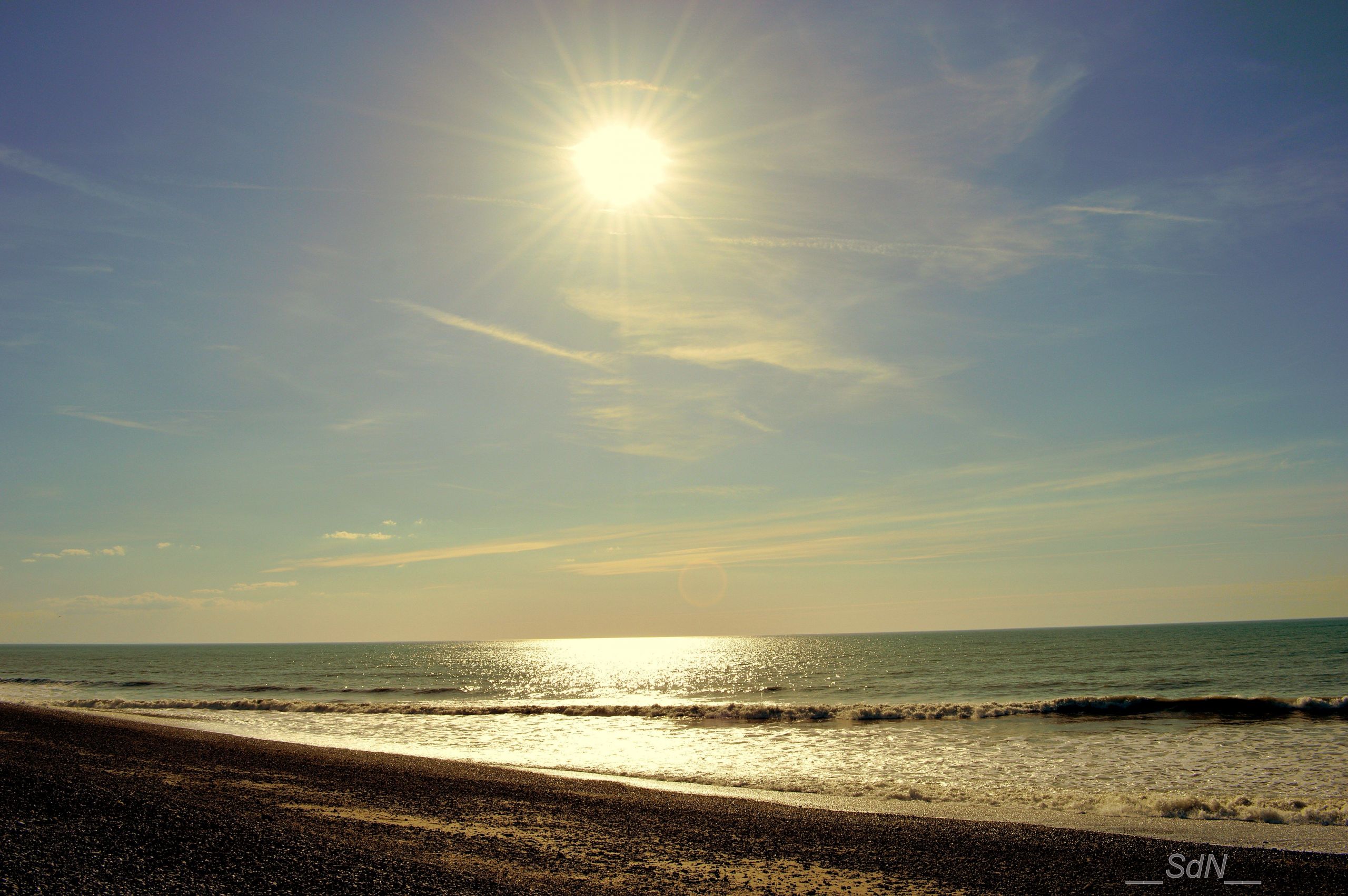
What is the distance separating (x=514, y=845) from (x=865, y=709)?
28.9 meters

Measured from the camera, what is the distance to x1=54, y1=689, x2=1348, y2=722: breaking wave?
3444cm

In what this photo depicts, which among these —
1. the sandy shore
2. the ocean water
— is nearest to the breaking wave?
the ocean water

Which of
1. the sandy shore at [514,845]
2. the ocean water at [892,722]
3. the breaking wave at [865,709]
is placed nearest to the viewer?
the sandy shore at [514,845]

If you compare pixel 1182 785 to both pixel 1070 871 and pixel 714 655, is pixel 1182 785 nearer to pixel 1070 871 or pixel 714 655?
pixel 1070 871

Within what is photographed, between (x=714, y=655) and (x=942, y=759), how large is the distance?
125 metres

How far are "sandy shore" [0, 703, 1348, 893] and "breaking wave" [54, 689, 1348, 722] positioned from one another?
21.0m

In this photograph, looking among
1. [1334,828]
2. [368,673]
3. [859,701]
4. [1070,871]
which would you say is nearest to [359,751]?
[1070,871]

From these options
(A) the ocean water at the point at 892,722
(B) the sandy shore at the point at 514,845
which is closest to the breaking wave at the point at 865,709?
(A) the ocean water at the point at 892,722

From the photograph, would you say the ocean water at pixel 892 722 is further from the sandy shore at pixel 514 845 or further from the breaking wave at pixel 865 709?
the sandy shore at pixel 514 845

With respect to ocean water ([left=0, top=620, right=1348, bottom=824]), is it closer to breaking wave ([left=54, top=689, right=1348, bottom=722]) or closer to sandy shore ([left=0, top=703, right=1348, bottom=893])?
breaking wave ([left=54, top=689, right=1348, bottom=722])

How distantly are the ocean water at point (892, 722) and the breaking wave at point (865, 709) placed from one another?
195mm

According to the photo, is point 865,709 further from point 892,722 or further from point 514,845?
point 514,845

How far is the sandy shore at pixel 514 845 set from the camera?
32.9ft

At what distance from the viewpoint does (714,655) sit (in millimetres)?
143750
